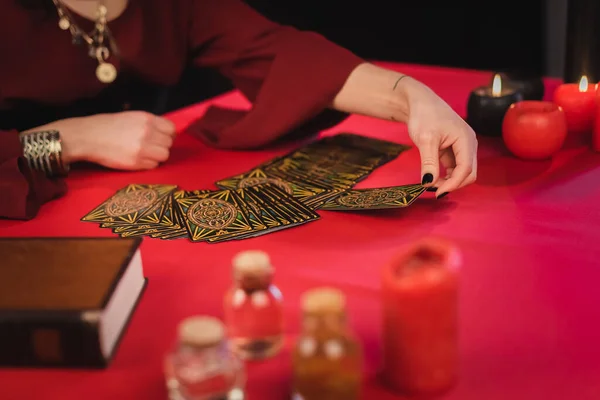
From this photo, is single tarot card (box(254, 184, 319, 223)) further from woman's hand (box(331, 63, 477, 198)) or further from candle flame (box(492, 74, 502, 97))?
candle flame (box(492, 74, 502, 97))

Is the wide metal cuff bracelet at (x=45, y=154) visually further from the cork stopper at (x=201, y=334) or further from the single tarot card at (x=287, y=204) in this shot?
the cork stopper at (x=201, y=334)

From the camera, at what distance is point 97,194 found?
1082 mm

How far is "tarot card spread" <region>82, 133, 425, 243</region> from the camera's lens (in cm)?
93

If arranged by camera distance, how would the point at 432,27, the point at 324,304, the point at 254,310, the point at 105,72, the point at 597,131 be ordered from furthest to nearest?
the point at 432,27 → the point at 105,72 → the point at 597,131 → the point at 254,310 → the point at 324,304

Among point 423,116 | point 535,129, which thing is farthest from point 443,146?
point 535,129

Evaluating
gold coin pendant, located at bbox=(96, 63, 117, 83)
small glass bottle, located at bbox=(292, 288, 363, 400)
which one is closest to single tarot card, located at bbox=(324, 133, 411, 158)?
gold coin pendant, located at bbox=(96, 63, 117, 83)

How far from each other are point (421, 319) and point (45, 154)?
772mm

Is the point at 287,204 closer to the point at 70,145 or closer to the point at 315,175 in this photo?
the point at 315,175

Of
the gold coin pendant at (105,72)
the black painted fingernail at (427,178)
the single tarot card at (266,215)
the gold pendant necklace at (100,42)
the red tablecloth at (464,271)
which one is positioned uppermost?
the gold pendant necklace at (100,42)

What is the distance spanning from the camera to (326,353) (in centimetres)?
52

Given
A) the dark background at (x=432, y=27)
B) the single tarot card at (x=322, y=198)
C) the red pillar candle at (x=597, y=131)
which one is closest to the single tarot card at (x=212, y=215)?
the single tarot card at (x=322, y=198)

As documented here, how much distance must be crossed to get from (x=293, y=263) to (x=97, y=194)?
0.41 metres

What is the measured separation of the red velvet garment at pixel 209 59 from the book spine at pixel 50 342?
1.81 ft

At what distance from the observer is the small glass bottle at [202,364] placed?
1.73 ft
